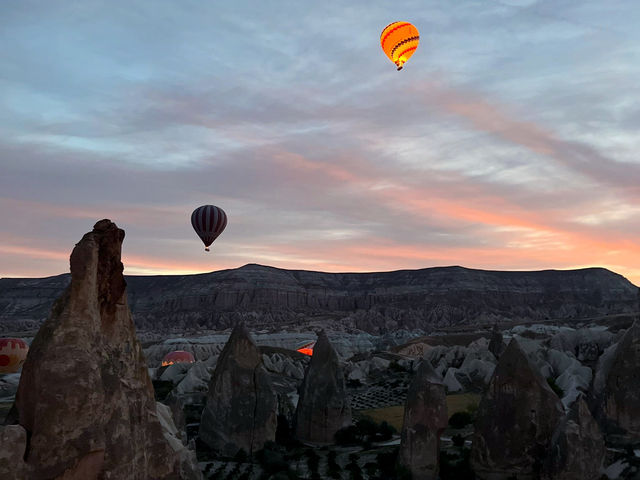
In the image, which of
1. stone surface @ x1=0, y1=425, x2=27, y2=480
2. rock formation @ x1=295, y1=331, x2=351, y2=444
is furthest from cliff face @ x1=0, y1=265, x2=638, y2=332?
stone surface @ x1=0, y1=425, x2=27, y2=480

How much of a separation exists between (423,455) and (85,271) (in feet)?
32.1

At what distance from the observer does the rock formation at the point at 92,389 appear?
23.2ft

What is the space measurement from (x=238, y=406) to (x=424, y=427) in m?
6.15

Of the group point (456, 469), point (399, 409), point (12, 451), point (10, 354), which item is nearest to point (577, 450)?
point (456, 469)

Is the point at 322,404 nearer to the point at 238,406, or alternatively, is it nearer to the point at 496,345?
the point at 238,406

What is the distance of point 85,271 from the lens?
7902 mm

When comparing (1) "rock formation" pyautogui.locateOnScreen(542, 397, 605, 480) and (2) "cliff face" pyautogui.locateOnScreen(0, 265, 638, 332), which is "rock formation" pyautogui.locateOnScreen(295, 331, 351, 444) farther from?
(2) "cliff face" pyautogui.locateOnScreen(0, 265, 638, 332)

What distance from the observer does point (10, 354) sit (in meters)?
37.8

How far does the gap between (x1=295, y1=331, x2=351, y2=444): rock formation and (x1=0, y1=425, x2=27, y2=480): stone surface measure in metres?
14.3

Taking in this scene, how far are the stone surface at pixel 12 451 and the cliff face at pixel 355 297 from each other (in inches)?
3931

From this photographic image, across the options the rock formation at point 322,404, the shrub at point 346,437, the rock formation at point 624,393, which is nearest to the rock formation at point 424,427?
the rock formation at point 624,393

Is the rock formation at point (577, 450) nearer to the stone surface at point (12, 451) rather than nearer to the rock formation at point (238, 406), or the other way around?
the rock formation at point (238, 406)

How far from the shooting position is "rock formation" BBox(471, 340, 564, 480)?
43.2ft

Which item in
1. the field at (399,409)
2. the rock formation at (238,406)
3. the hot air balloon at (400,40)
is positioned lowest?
the field at (399,409)
